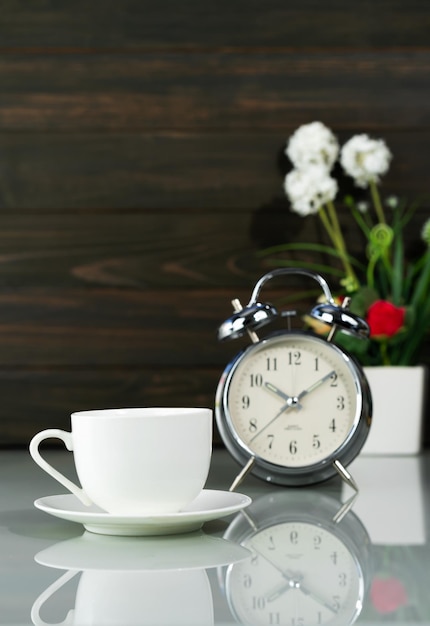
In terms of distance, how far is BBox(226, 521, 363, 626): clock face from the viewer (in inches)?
23.1

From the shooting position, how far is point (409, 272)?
1580 millimetres

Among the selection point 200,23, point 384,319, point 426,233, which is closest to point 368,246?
point 426,233

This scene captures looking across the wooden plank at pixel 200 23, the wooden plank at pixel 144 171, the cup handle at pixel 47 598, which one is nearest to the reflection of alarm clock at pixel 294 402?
the cup handle at pixel 47 598

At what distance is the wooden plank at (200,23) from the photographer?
1619 millimetres

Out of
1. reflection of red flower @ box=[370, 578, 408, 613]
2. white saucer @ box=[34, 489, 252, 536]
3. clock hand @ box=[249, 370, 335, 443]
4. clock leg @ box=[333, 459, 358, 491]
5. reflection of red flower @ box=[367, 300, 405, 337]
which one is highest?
reflection of red flower @ box=[367, 300, 405, 337]

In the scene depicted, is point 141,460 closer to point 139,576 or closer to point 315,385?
point 139,576

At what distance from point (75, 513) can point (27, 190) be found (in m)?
0.94

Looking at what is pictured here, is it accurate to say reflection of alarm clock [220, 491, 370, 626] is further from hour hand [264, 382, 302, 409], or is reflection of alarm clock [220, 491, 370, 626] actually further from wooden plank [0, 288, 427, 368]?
wooden plank [0, 288, 427, 368]

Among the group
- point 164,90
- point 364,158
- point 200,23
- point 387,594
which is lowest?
point 387,594

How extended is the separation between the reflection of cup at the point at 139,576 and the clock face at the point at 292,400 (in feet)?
0.95

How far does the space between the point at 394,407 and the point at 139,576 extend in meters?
0.85

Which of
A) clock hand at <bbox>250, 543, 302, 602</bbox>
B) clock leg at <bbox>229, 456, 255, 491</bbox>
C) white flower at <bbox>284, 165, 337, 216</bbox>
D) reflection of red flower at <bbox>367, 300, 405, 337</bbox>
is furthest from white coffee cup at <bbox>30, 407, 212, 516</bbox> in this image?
white flower at <bbox>284, 165, 337, 216</bbox>

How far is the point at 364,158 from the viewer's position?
1.54m

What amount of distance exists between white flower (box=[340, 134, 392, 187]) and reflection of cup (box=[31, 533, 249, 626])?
0.88 meters
